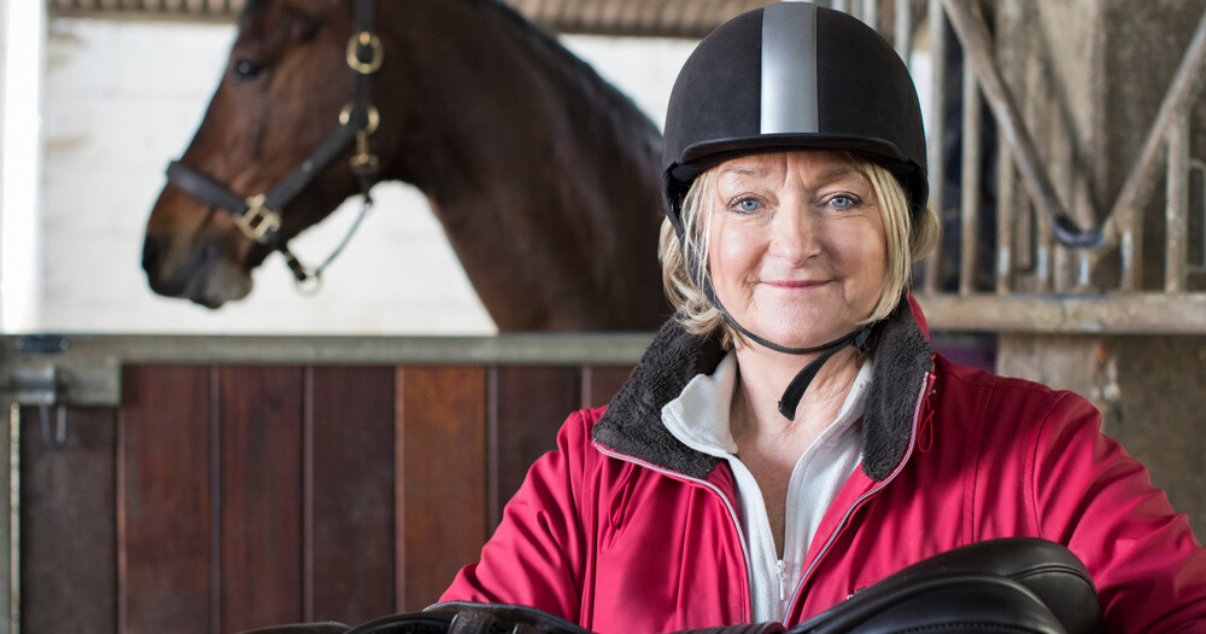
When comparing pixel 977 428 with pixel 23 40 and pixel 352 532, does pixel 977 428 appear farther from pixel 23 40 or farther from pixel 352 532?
pixel 23 40

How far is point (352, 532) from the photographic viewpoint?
5.25ft

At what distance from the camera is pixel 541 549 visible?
0.88 m

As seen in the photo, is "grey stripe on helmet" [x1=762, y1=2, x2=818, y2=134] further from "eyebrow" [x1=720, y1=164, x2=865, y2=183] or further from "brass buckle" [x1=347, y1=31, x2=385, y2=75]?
"brass buckle" [x1=347, y1=31, x2=385, y2=75]

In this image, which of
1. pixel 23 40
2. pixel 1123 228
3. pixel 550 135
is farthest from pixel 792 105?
pixel 23 40

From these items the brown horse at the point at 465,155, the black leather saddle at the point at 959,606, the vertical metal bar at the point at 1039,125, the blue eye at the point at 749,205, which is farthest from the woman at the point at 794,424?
the brown horse at the point at 465,155

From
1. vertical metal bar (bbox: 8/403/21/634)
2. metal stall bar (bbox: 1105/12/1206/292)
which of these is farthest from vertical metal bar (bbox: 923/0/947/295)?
vertical metal bar (bbox: 8/403/21/634)

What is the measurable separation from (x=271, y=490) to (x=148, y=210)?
2035 millimetres

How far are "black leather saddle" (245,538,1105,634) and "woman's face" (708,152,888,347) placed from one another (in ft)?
0.93

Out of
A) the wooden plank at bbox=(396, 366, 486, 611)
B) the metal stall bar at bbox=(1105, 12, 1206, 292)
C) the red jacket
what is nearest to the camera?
the red jacket

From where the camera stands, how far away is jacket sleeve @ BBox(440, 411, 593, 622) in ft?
2.83

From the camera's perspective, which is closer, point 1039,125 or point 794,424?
point 794,424

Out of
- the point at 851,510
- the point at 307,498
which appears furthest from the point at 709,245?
the point at 307,498

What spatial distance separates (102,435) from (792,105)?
132 centimetres

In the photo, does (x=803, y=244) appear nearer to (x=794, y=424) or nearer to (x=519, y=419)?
(x=794, y=424)
